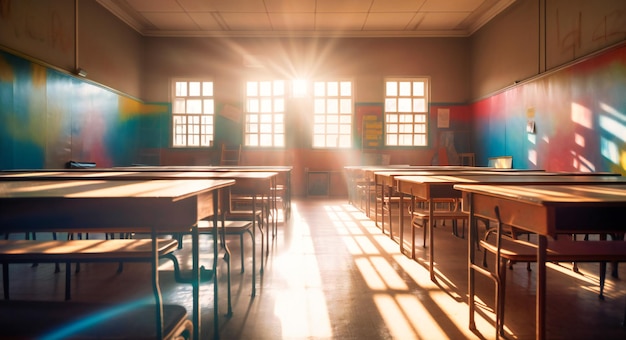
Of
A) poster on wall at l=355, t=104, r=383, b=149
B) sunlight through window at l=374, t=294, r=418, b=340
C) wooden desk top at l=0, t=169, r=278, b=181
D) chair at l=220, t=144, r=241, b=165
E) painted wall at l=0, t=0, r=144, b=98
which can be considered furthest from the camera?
poster on wall at l=355, t=104, r=383, b=149

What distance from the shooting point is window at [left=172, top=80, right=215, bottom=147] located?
9.04m

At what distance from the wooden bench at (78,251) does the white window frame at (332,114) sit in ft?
24.0

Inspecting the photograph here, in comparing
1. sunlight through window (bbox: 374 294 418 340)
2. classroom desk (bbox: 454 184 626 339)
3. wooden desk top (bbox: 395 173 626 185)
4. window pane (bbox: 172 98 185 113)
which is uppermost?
window pane (bbox: 172 98 185 113)

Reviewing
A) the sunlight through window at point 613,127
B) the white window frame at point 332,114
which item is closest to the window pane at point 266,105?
the white window frame at point 332,114

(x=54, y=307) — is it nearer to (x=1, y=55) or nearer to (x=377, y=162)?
(x=1, y=55)

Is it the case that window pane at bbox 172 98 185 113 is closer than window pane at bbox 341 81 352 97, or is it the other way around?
window pane at bbox 172 98 185 113

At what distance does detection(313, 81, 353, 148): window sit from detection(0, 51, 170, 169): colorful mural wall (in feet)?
11.8

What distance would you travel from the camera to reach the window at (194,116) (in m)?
9.04

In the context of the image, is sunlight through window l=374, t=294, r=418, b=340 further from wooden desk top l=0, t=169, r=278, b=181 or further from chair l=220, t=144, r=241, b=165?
chair l=220, t=144, r=241, b=165

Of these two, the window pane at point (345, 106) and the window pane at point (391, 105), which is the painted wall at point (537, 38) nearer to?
the window pane at point (391, 105)

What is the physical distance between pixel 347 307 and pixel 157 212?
4.23 ft

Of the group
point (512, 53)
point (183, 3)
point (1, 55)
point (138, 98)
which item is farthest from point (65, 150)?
point (512, 53)

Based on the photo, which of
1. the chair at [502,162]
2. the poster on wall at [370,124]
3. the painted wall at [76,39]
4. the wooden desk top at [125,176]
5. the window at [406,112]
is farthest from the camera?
the window at [406,112]

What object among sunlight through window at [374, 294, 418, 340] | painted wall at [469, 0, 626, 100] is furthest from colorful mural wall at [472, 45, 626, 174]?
sunlight through window at [374, 294, 418, 340]
